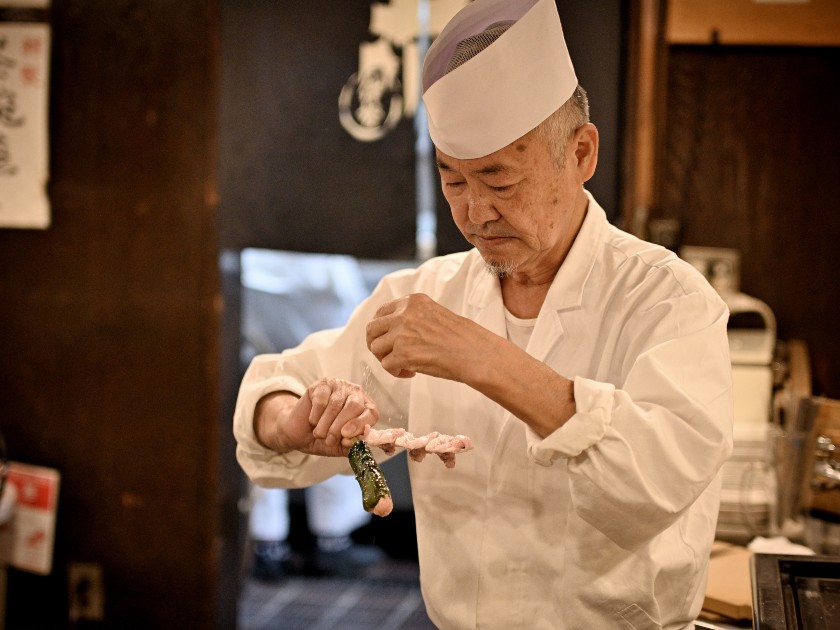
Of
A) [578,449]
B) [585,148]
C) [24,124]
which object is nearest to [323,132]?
[24,124]

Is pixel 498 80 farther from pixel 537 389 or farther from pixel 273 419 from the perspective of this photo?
pixel 273 419

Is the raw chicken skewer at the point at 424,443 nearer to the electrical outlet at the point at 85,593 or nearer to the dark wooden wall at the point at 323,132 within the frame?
the dark wooden wall at the point at 323,132

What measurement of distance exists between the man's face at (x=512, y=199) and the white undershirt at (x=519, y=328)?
190 millimetres

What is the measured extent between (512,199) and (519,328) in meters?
0.38

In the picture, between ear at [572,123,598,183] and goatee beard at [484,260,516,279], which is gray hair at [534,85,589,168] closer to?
ear at [572,123,598,183]

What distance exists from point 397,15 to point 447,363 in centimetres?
238

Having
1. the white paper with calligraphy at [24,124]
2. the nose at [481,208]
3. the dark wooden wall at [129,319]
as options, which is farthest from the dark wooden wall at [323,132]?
the nose at [481,208]

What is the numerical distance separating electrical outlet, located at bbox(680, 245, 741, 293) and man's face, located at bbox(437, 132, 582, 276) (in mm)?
1893

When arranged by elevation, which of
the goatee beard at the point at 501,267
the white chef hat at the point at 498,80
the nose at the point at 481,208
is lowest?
the goatee beard at the point at 501,267

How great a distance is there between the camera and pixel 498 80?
72.7 inches

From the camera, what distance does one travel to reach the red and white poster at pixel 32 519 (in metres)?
4.04

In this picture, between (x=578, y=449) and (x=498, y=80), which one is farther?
(x=498, y=80)

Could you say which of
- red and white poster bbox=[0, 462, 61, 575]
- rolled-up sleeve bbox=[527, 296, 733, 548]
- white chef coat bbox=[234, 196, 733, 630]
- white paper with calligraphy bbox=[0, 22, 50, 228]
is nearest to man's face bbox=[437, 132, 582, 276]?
white chef coat bbox=[234, 196, 733, 630]

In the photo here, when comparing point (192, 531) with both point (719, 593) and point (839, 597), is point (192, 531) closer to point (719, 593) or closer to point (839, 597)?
point (719, 593)
